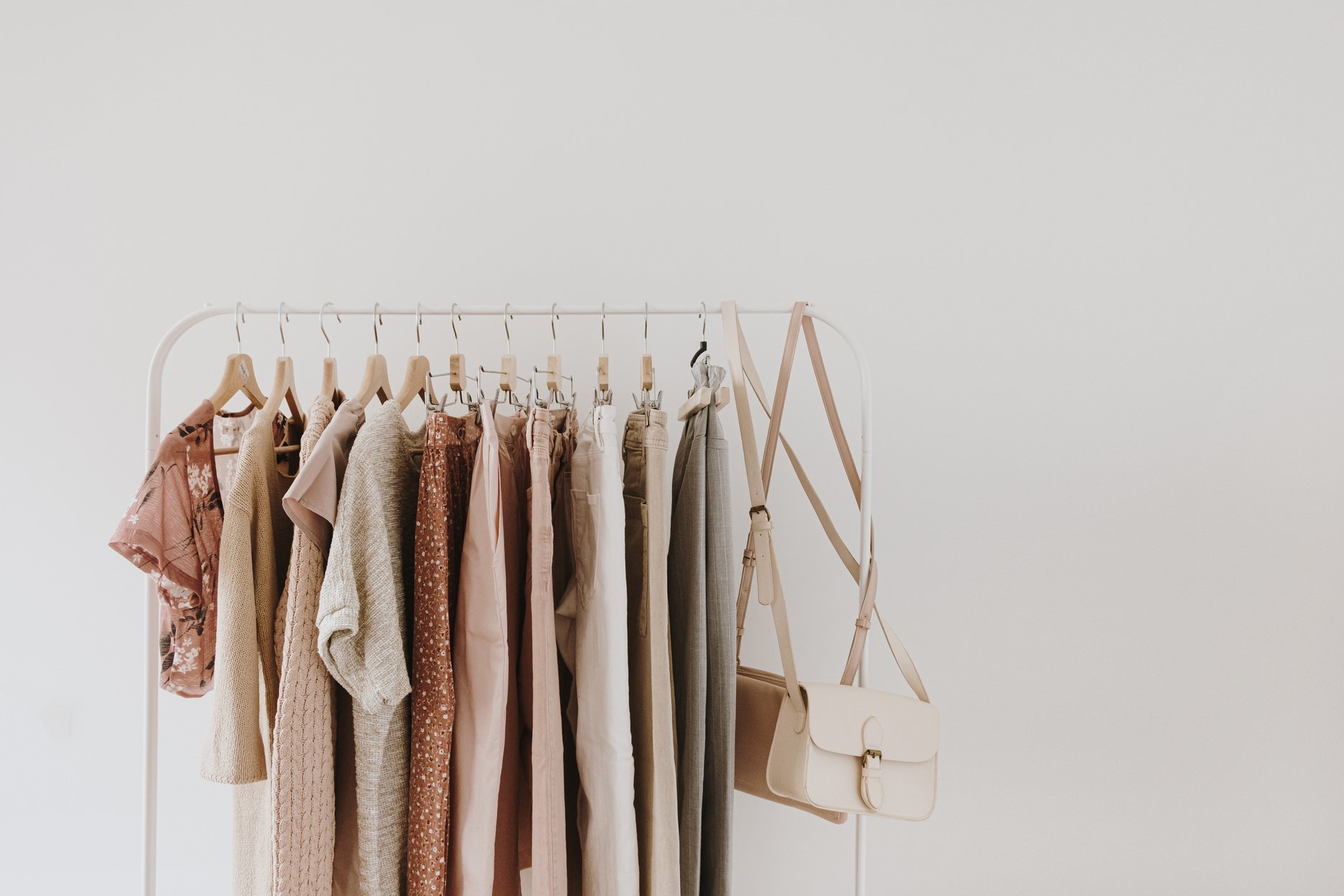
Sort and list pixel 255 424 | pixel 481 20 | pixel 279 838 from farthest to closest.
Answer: pixel 481 20 → pixel 255 424 → pixel 279 838

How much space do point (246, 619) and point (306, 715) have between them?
14 cm

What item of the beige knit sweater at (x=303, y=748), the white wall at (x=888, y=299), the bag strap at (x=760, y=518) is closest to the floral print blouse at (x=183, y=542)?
the beige knit sweater at (x=303, y=748)

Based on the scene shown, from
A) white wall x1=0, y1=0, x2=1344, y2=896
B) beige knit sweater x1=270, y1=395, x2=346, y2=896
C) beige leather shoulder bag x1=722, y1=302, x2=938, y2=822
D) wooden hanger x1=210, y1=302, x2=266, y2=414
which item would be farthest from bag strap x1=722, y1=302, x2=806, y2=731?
wooden hanger x1=210, y1=302, x2=266, y2=414

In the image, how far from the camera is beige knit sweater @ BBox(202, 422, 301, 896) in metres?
0.84

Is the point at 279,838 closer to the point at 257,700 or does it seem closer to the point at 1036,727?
the point at 257,700

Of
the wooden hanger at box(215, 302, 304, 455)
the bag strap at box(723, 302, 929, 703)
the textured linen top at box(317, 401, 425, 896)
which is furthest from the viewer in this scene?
the bag strap at box(723, 302, 929, 703)

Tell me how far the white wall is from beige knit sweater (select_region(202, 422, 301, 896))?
0.51m

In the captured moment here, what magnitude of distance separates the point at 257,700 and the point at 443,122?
1044 millimetres

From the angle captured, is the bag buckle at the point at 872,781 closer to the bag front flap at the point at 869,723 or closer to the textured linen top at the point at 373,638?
the bag front flap at the point at 869,723

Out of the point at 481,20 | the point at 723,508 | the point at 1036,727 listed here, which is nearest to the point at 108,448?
the point at 481,20

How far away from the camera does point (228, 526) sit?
33.5 inches

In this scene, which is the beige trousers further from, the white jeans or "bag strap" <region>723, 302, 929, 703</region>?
"bag strap" <region>723, 302, 929, 703</region>

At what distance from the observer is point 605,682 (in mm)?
885

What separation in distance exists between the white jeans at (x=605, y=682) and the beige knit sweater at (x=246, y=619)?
0.38 metres
